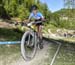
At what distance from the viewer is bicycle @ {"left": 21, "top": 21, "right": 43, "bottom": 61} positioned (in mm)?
10672

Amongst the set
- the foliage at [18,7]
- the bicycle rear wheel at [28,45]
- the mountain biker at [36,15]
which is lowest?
the foliage at [18,7]

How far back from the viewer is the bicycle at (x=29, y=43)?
1067cm

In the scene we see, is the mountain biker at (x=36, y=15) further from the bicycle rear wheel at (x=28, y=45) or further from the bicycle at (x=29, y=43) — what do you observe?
the bicycle rear wheel at (x=28, y=45)

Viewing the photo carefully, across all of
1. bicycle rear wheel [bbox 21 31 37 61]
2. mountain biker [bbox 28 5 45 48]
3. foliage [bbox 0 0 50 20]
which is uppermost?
mountain biker [bbox 28 5 45 48]

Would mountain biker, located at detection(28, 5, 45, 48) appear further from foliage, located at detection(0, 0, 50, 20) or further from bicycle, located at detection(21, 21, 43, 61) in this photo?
foliage, located at detection(0, 0, 50, 20)

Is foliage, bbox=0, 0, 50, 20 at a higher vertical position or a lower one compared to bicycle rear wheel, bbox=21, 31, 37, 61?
lower

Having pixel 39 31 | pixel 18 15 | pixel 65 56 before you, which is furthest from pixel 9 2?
pixel 39 31

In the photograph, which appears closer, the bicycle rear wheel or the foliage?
the bicycle rear wheel

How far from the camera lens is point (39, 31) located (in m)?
11.7

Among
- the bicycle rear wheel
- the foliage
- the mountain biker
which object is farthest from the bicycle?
the foliage

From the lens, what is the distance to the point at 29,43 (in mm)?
10789

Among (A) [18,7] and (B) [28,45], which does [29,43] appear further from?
(A) [18,7]

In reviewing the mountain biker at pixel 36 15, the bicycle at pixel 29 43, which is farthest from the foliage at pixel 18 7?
the bicycle at pixel 29 43

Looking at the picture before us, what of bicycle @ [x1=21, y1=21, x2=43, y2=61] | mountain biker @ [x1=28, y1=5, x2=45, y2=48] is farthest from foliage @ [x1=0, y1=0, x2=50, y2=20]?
bicycle @ [x1=21, y1=21, x2=43, y2=61]
